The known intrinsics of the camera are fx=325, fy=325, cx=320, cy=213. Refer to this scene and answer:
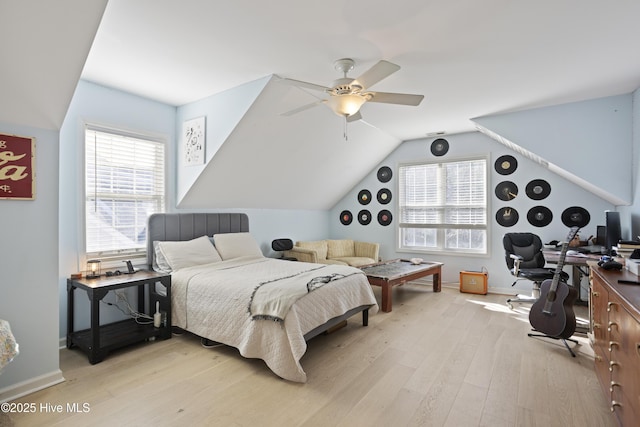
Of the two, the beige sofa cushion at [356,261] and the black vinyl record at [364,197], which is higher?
the black vinyl record at [364,197]

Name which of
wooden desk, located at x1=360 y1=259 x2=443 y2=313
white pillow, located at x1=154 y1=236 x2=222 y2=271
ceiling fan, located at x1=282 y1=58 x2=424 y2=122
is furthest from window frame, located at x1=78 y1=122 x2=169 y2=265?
wooden desk, located at x1=360 y1=259 x2=443 y2=313

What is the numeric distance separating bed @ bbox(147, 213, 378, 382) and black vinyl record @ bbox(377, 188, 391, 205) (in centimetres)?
300

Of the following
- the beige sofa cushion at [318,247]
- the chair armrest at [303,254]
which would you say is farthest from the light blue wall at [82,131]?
the beige sofa cushion at [318,247]

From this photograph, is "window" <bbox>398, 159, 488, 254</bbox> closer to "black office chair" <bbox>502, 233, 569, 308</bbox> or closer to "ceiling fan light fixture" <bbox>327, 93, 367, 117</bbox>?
"black office chair" <bbox>502, 233, 569, 308</bbox>

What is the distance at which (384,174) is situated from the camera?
21.0ft

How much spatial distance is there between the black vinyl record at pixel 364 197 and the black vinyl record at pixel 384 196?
22 centimetres

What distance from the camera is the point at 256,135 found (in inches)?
153

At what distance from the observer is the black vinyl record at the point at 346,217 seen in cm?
681

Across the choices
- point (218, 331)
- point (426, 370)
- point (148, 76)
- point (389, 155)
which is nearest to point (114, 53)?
point (148, 76)

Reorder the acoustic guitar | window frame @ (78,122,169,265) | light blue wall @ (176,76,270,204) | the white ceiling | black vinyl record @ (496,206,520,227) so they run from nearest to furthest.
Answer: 1. the white ceiling
2. the acoustic guitar
3. window frame @ (78,122,169,265)
4. light blue wall @ (176,76,270,204)
5. black vinyl record @ (496,206,520,227)

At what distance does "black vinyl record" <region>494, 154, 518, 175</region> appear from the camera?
16.9 ft

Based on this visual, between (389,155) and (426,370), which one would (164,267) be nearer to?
(426,370)

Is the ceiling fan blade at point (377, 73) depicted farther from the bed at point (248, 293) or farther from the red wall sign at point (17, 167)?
the red wall sign at point (17, 167)

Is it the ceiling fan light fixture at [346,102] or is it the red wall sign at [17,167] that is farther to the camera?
the ceiling fan light fixture at [346,102]
